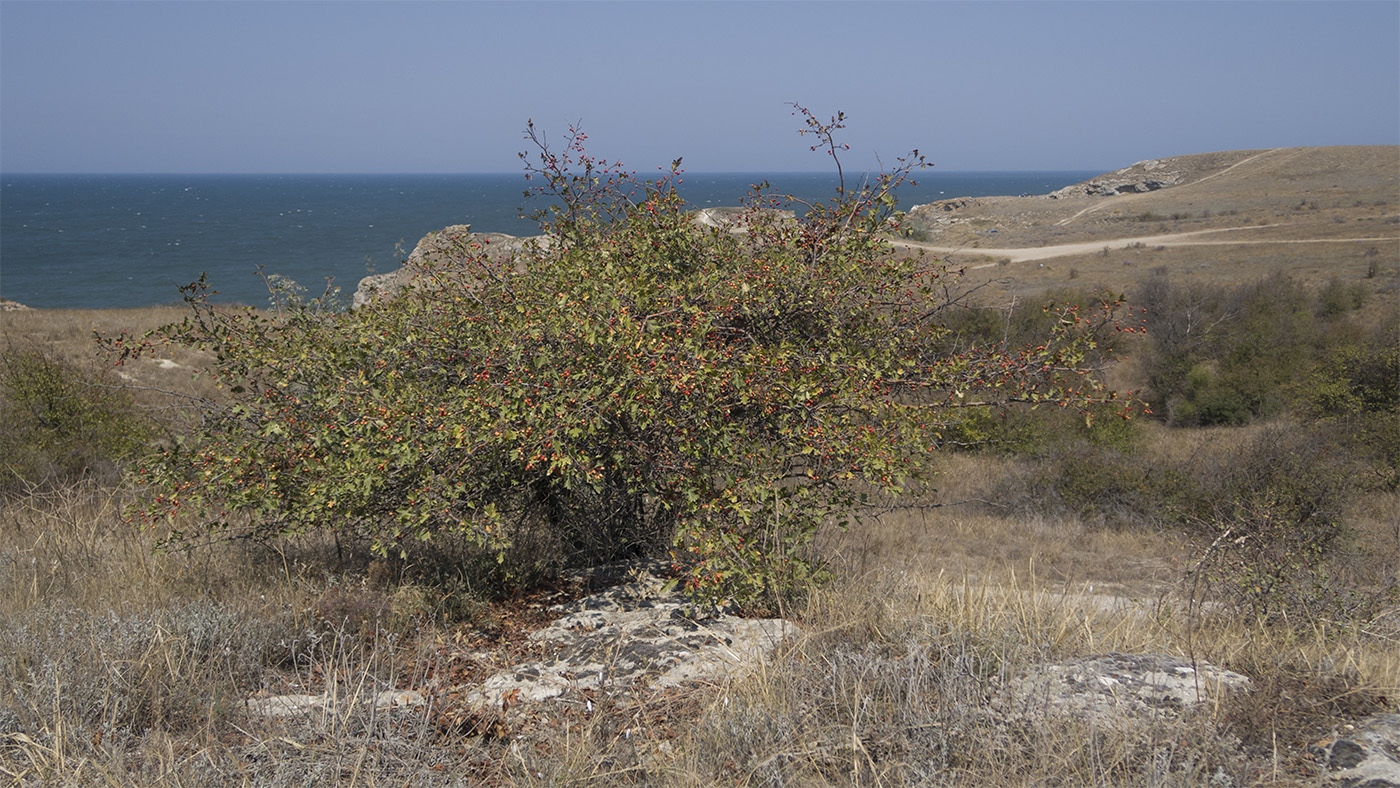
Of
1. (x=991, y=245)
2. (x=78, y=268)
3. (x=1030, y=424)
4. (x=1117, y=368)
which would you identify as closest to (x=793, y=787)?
(x=1030, y=424)

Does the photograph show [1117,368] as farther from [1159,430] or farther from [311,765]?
[311,765]

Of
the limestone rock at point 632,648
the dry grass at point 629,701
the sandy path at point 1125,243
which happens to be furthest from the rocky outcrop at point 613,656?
the sandy path at point 1125,243

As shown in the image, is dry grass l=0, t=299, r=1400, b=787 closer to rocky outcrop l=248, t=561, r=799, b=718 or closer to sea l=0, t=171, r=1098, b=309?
rocky outcrop l=248, t=561, r=799, b=718

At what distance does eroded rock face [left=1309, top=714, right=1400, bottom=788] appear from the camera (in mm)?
2285

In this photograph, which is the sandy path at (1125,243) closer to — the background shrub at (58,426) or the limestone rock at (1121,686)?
the background shrub at (58,426)

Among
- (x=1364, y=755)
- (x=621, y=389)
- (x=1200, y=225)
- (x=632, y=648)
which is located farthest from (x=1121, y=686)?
(x=1200, y=225)

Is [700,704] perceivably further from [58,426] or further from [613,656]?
[58,426]

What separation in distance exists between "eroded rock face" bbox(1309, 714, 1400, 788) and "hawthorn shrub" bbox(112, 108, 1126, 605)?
5.60ft

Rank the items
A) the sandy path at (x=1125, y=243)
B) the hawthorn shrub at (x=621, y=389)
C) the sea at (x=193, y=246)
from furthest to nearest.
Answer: the sea at (x=193, y=246), the sandy path at (x=1125, y=243), the hawthorn shrub at (x=621, y=389)

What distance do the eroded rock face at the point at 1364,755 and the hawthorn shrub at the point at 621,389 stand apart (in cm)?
171

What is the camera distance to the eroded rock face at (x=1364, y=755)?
7.50 feet

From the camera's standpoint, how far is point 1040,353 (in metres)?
4.24

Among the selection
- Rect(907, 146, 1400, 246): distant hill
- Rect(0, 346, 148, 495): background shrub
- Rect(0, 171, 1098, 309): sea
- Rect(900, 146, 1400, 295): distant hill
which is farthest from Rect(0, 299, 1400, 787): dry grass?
Rect(907, 146, 1400, 246): distant hill

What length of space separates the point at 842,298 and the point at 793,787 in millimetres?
2646
